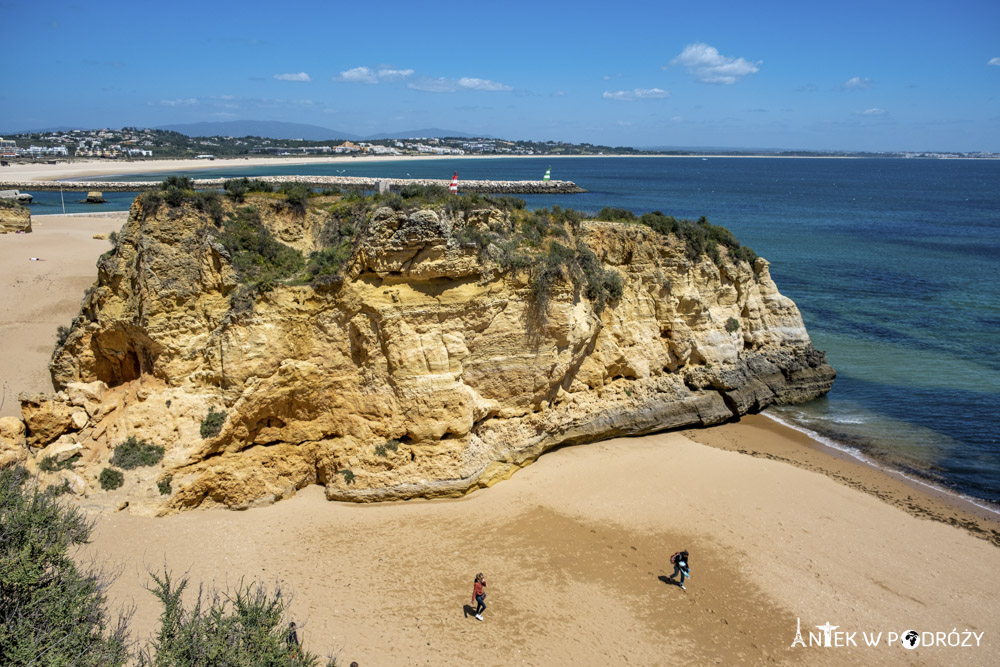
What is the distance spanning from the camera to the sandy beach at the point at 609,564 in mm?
10484

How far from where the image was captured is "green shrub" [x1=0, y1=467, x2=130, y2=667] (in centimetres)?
685

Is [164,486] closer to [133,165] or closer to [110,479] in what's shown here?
[110,479]

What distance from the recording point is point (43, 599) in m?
7.44

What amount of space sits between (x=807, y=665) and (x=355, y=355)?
35.5 feet

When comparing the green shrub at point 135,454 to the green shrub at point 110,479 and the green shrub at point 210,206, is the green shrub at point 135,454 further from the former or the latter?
the green shrub at point 210,206

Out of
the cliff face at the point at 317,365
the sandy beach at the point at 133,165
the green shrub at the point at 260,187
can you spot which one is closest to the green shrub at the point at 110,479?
the cliff face at the point at 317,365

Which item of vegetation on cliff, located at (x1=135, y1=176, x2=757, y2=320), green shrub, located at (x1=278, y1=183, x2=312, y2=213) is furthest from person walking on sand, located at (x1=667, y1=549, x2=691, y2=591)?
green shrub, located at (x1=278, y1=183, x2=312, y2=213)

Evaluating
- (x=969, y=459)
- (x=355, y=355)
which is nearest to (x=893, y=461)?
(x=969, y=459)

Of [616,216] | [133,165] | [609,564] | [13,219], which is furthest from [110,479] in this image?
[133,165]

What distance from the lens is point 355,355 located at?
14.4m

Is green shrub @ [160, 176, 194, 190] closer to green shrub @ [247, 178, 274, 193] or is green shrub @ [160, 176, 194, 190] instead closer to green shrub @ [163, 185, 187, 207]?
green shrub @ [163, 185, 187, 207]

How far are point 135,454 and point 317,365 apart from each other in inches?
160

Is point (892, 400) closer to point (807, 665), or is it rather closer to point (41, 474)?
point (807, 665)

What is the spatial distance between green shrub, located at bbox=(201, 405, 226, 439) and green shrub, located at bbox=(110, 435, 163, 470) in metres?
0.91
